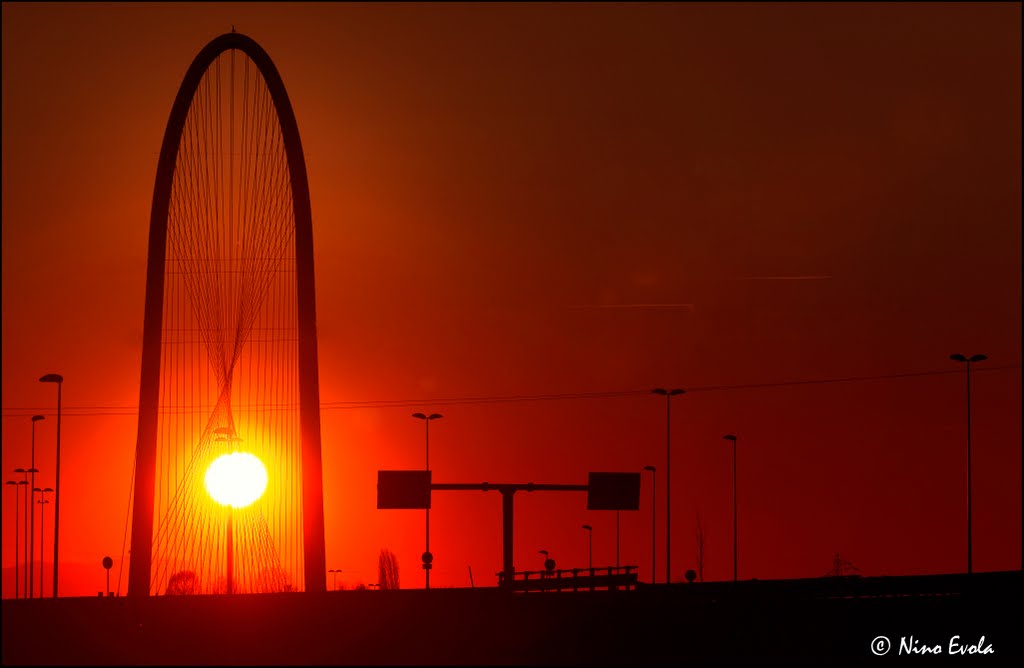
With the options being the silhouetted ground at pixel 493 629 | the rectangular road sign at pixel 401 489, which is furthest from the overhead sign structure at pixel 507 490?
the silhouetted ground at pixel 493 629

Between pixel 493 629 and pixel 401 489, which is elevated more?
pixel 401 489

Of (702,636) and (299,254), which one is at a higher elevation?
(299,254)

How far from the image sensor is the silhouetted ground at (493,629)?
42688 mm

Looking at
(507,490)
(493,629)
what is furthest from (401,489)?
(493,629)

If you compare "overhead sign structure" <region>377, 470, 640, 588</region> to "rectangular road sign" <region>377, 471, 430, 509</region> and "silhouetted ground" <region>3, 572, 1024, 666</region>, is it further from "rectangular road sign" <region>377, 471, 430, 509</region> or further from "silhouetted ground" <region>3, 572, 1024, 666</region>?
"silhouetted ground" <region>3, 572, 1024, 666</region>

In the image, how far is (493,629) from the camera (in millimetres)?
47031

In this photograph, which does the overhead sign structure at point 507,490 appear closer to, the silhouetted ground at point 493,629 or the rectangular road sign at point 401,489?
the rectangular road sign at point 401,489

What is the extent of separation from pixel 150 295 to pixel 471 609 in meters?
29.5

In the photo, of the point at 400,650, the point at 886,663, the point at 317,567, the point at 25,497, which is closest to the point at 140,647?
the point at 400,650

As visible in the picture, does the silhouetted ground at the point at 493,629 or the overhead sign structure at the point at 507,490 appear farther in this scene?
the overhead sign structure at the point at 507,490

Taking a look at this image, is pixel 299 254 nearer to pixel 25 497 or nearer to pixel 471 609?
pixel 471 609

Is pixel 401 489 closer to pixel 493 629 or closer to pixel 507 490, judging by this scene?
pixel 507 490

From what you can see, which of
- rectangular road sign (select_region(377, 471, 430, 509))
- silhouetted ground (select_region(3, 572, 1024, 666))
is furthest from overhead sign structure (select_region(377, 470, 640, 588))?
silhouetted ground (select_region(3, 572, 1024, 666))

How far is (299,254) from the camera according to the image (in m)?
74.0
